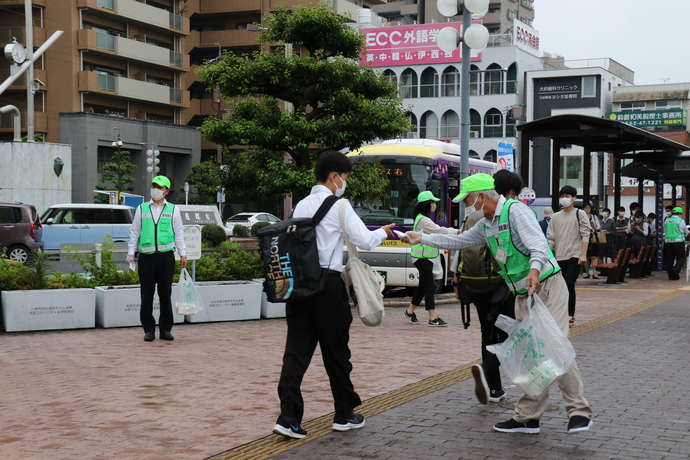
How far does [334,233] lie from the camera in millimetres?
5535

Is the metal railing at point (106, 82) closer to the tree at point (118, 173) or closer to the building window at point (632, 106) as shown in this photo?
the tree at point (118, 173)

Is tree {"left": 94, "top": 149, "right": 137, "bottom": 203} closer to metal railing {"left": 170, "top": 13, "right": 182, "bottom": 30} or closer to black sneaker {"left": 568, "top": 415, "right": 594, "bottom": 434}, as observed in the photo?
metal railing {"left": 170, "top": 13, "right": 182, "bottom": 30}

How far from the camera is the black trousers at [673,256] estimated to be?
22.7 m

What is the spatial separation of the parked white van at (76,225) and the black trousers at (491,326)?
817 inches

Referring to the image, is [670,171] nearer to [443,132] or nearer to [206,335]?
[206,335]

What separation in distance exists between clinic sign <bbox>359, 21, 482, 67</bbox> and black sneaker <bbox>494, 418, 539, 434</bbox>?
195 feet

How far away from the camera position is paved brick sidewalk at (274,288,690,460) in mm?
A: 5129

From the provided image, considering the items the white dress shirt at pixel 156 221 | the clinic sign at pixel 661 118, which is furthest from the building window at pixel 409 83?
the white dress shirt at pixel 156 221

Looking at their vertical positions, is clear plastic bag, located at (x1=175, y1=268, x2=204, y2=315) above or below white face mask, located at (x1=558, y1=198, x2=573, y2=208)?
below

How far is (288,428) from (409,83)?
62.0 meters

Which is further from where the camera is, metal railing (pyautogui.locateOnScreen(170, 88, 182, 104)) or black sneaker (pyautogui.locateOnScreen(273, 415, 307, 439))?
metal railing (pyautogui.locateOnScreen(170, 88, 182, 104))

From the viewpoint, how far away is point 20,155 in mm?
30078

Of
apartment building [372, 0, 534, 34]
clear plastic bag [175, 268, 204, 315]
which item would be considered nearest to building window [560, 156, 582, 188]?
apartment building [372, 0, 534, 34]

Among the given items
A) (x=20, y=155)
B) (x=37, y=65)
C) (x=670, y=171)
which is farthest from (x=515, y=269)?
(x=37, y=65)
